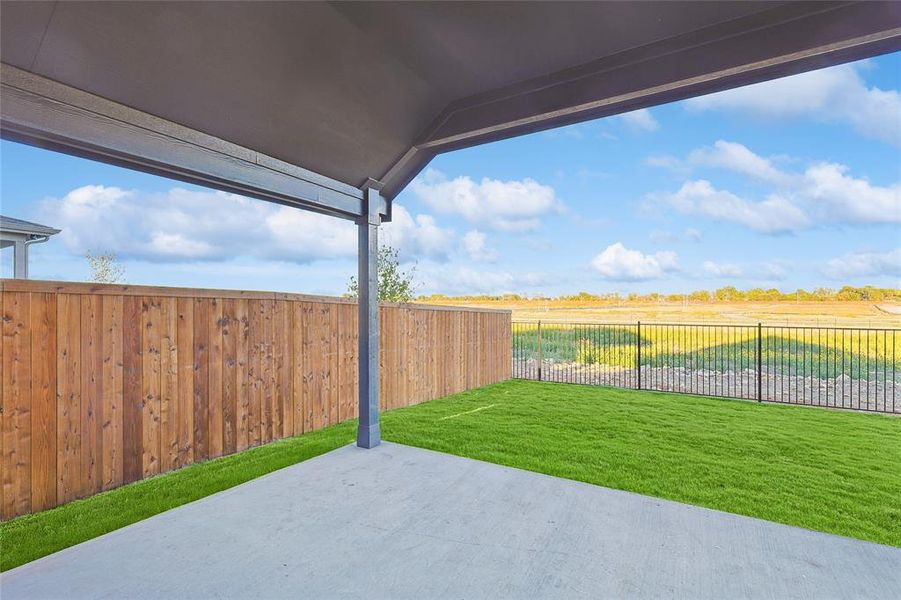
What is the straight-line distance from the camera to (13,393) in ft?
8.11

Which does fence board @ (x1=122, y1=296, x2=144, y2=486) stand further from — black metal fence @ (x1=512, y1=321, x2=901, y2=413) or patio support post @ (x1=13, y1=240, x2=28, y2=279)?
black metal fence @ (x1=512, y1=321, x2=901, y2=413)

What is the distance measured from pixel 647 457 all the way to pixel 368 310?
2.63 metres

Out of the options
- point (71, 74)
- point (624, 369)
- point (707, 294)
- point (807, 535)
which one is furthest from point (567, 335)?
point (71, 74)

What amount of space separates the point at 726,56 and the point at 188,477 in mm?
4149

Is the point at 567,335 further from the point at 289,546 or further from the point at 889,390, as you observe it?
the point at 289,546

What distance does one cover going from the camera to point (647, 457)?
12.0 ft

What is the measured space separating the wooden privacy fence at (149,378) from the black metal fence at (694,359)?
461 cm

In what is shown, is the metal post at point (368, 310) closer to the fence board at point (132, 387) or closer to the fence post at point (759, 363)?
the fence board at point (132, 387)

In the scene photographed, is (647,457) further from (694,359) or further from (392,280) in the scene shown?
(694,359)

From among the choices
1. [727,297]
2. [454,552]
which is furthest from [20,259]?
[727,297]

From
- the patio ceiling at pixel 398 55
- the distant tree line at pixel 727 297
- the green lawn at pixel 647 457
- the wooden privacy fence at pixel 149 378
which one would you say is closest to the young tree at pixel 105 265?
the wooden privacy fence at pixel 149 378

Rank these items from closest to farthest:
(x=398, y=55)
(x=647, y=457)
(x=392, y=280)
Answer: (x=398, y=55), (x=647, y=457), (x=392, y=280)

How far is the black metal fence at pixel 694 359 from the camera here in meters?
7.08

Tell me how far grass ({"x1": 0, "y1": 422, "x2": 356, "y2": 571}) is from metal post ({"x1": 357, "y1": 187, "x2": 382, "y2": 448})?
438 mm
